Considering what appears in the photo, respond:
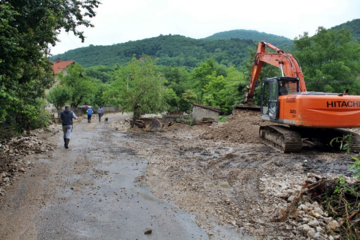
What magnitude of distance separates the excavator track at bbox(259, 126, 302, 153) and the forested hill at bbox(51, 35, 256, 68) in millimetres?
95075

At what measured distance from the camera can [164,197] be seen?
582 cm

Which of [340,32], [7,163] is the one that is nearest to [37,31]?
[7,163]

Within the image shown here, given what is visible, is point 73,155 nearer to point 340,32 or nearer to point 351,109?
point 351,109

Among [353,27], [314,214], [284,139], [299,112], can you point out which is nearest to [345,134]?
[284,139]

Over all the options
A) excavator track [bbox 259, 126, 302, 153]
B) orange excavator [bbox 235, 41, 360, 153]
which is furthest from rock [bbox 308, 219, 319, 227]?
excavator track [bbox 259, 126, 302, 153]

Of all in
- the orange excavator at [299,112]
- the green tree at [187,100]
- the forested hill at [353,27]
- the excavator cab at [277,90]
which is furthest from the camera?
the forested hill at [353,27]

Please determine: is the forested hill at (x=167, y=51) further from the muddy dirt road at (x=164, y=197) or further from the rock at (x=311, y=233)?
the rock at (x=311, y=233)

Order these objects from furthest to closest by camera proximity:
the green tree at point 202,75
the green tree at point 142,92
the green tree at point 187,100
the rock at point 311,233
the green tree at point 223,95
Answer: the green tree at point 202,75 → the green tree at point 187,100 → the green tree at point 223,95 → the green tree at point 142,92 → the rock at point 311,233

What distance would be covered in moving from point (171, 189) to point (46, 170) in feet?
12.0

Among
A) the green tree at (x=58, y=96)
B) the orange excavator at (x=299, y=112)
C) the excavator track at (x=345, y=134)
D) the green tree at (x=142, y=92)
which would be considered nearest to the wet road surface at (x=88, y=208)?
the orange excavator at (x=299, y=112)

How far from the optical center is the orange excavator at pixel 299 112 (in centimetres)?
932

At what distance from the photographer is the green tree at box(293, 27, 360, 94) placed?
3200 cm

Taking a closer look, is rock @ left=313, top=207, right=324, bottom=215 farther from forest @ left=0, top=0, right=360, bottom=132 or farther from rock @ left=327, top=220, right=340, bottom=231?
forest @ left=0, top=0, right=360, bottom=132

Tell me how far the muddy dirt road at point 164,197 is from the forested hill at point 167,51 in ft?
325
